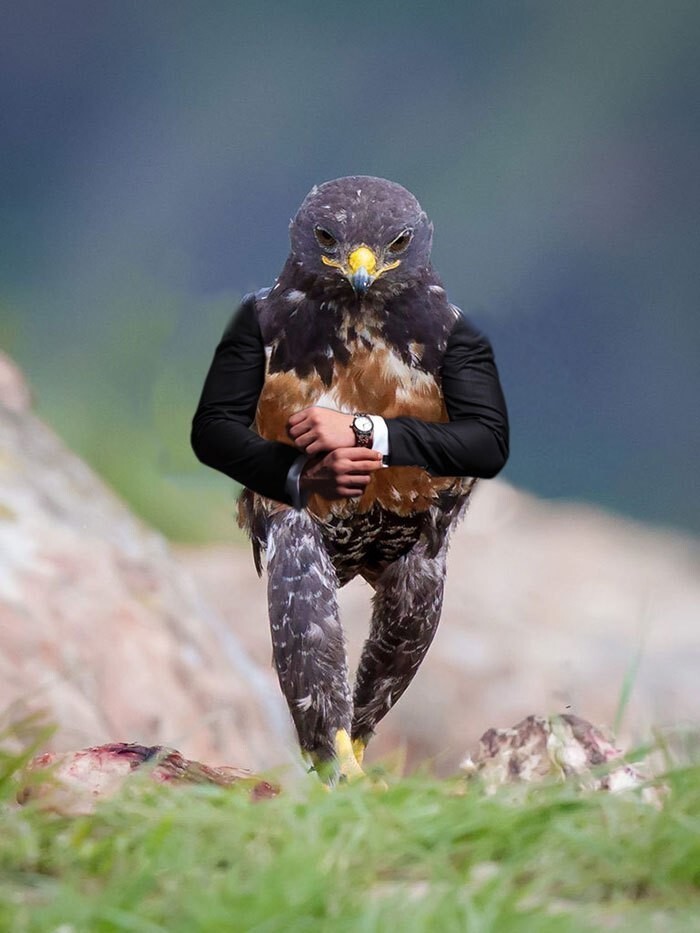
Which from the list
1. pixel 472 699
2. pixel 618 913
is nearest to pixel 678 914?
pixel 618 913

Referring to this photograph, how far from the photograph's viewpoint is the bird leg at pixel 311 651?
8.57ft

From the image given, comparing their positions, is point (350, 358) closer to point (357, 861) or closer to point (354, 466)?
point (354, 466)

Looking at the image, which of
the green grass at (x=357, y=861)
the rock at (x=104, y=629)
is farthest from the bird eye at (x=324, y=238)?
the rock at (x=104, y=629)

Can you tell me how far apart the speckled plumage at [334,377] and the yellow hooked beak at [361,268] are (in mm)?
22

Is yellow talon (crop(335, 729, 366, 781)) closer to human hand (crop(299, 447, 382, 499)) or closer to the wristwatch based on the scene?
human hand (crop(299, 447, 382, 499))

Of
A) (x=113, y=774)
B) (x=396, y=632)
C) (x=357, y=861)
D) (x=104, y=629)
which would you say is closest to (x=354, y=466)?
(x=396, y=632)

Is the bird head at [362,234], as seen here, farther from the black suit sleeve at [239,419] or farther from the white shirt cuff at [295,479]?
the white shirt cuff at [295,479]

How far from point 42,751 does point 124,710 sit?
14.6 inches

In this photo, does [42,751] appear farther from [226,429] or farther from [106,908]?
[106,908]

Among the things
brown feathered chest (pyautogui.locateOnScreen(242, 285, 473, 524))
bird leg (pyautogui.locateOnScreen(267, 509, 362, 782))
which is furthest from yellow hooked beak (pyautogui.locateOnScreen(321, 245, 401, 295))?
bird leg (pyautogui.locateOnScreen(267, 509, 362, 782))

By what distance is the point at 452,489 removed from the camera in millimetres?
2803

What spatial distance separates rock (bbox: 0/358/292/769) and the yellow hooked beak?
1655 millimetres

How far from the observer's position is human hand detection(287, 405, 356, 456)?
2555 millimetres

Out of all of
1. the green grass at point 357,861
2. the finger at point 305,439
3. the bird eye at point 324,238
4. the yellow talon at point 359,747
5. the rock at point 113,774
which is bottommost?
the green grass at point 357,861
